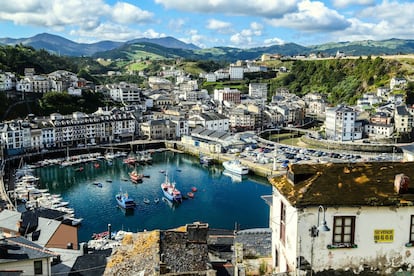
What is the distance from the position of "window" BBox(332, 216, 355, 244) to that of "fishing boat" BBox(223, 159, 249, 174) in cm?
3111

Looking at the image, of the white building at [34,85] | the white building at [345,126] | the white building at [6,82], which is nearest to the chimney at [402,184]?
the white building at [345,126]

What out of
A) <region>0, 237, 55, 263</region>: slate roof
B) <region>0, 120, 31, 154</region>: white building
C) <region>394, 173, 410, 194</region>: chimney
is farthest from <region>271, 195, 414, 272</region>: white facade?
<region>0, 120, 31, 154</region>: white building

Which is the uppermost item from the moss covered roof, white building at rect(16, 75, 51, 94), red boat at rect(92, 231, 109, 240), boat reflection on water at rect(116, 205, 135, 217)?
white building at rect(16, 75, 51, 94)

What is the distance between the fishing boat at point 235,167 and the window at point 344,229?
31110 millimetres

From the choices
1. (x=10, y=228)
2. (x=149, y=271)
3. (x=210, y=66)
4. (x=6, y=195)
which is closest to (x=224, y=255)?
(x=149, y=271)

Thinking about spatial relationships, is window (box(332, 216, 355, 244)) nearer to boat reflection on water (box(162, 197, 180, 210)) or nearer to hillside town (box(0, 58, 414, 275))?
hillside town (box(0, 58, 414, 275))

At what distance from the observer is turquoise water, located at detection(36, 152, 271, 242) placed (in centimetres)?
2592

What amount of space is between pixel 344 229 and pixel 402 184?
0.93m

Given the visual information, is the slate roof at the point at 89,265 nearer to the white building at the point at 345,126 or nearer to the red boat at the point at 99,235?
the red boat at the point at 99,235

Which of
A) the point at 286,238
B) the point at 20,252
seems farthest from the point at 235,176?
the point at 286,238

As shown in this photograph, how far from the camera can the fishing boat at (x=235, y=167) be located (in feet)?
120

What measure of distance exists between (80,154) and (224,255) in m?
38.9

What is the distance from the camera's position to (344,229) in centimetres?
544

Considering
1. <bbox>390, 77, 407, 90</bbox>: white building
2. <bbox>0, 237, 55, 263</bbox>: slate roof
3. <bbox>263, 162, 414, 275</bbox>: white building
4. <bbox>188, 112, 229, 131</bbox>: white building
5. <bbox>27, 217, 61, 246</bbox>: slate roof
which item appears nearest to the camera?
<bbox>263, 162, 414, 275</bbox>: white building
